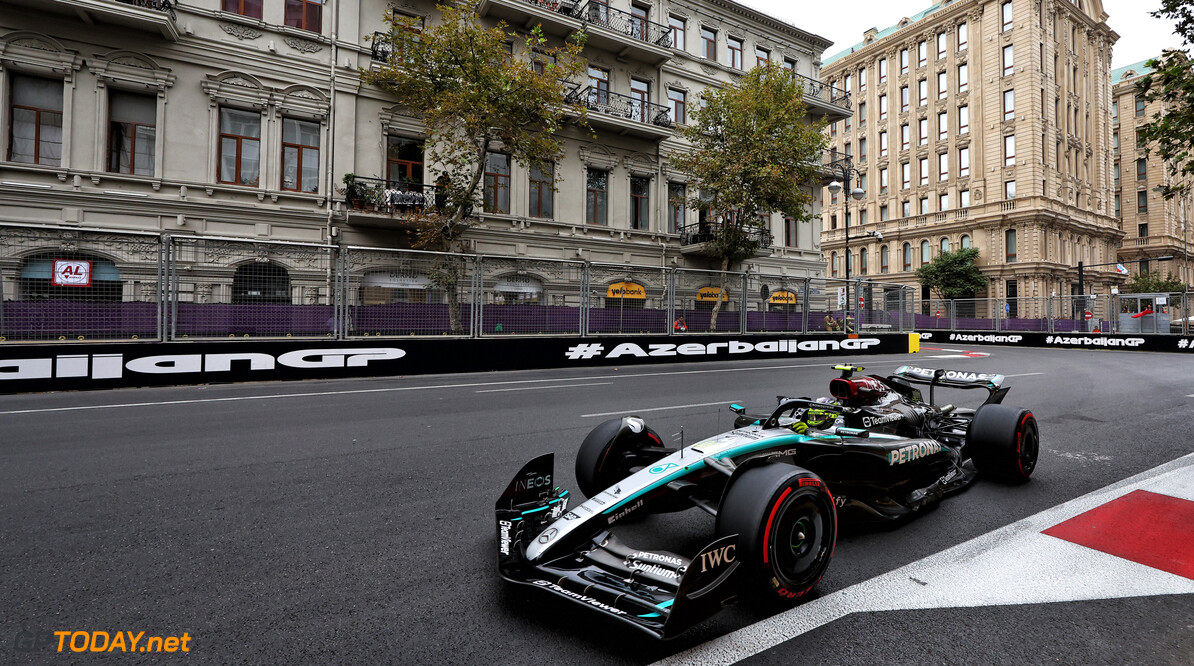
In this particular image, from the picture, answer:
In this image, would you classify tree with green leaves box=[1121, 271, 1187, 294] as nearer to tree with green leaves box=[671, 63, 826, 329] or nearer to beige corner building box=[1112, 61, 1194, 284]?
beige corner building box=[1112, 61, 1194, 284]

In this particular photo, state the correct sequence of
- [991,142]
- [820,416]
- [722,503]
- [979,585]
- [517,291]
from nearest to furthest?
[722,503], [979,585], [820,416], [517,291], [991,142]

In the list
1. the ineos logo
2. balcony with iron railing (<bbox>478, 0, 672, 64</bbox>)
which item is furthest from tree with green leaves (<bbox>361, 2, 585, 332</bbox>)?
the ineos logo

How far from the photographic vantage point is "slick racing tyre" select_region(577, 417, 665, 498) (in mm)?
3391

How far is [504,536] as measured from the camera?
7.99 feet

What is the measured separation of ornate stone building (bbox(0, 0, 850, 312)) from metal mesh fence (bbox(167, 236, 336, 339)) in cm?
5

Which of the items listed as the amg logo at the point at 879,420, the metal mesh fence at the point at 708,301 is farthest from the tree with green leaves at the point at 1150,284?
the amg logo at the point at 879,420

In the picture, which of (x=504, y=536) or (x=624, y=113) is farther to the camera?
(x=624, y=113)

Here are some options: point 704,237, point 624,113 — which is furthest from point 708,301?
point 624,113

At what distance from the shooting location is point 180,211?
1670 centimetres

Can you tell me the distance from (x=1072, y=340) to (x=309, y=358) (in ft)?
98.9

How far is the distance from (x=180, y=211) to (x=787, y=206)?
20.5m

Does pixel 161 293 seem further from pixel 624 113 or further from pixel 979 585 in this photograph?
pixel 624 113

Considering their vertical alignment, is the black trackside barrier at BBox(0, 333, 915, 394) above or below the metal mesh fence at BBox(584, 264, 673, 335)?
below

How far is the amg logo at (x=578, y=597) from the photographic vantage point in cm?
204
